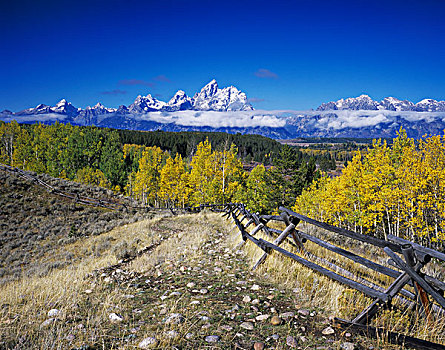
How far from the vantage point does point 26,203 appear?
2914cm

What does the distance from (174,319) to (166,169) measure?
148 feet

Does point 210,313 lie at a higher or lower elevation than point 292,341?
lower

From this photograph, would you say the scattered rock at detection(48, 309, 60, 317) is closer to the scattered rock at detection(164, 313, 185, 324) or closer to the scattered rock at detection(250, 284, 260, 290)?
the scattered rock at detection(164, 313, 185, 324)

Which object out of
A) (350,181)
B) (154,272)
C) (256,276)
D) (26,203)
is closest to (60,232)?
(26,203)

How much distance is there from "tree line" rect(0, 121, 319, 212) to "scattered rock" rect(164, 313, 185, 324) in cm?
3865

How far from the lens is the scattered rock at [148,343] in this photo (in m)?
3.74

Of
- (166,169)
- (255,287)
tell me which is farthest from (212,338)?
(166,169)

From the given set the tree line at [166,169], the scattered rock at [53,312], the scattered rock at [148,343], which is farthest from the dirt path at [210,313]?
the tree line at [166,169]

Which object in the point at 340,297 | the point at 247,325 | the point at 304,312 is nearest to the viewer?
the point at 247,325

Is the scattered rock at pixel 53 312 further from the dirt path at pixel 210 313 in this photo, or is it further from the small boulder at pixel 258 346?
the small boulder at pixel 258 346

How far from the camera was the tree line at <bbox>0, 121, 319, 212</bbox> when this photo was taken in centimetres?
4666

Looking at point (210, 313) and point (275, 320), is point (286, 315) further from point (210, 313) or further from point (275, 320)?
point (210, 313)

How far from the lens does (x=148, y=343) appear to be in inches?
150

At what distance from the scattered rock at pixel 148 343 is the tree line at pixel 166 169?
39.4 meters
